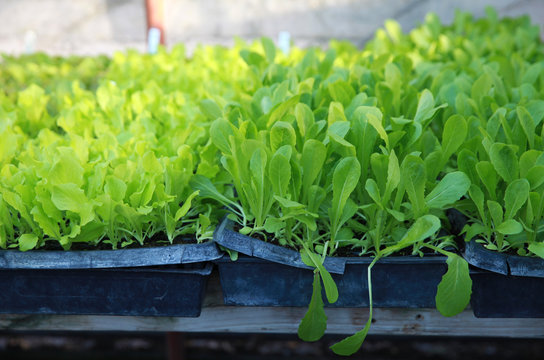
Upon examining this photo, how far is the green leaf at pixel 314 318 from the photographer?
2.25 feet

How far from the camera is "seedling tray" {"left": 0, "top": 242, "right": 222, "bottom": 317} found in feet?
2.49

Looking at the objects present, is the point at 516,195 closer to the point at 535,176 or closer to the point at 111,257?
the point at 535,176

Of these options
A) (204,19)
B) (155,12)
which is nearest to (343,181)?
(155,12)

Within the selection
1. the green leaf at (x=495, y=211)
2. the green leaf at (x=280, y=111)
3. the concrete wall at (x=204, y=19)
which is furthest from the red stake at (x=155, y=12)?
the green leaf at (x=495, y=211)

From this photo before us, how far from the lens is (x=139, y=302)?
777 millimetres

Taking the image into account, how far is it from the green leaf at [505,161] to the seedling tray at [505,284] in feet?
0.35

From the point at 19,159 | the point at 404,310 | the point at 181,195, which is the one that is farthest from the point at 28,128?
the point at 404,310

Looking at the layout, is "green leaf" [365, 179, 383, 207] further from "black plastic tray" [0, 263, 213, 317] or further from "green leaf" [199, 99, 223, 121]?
"green leaf" [199, 99, 223, 121]

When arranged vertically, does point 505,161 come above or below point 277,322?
above

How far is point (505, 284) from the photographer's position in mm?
736

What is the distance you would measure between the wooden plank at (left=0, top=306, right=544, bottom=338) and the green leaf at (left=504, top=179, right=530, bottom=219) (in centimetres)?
18

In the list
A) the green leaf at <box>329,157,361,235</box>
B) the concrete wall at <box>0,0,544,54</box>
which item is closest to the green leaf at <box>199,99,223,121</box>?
the green leaf at <box>329,157,361,235</box>

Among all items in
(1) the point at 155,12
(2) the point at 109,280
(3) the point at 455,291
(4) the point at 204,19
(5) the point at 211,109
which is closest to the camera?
(3) the point at 455,291

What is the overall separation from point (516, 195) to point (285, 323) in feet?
1.29
